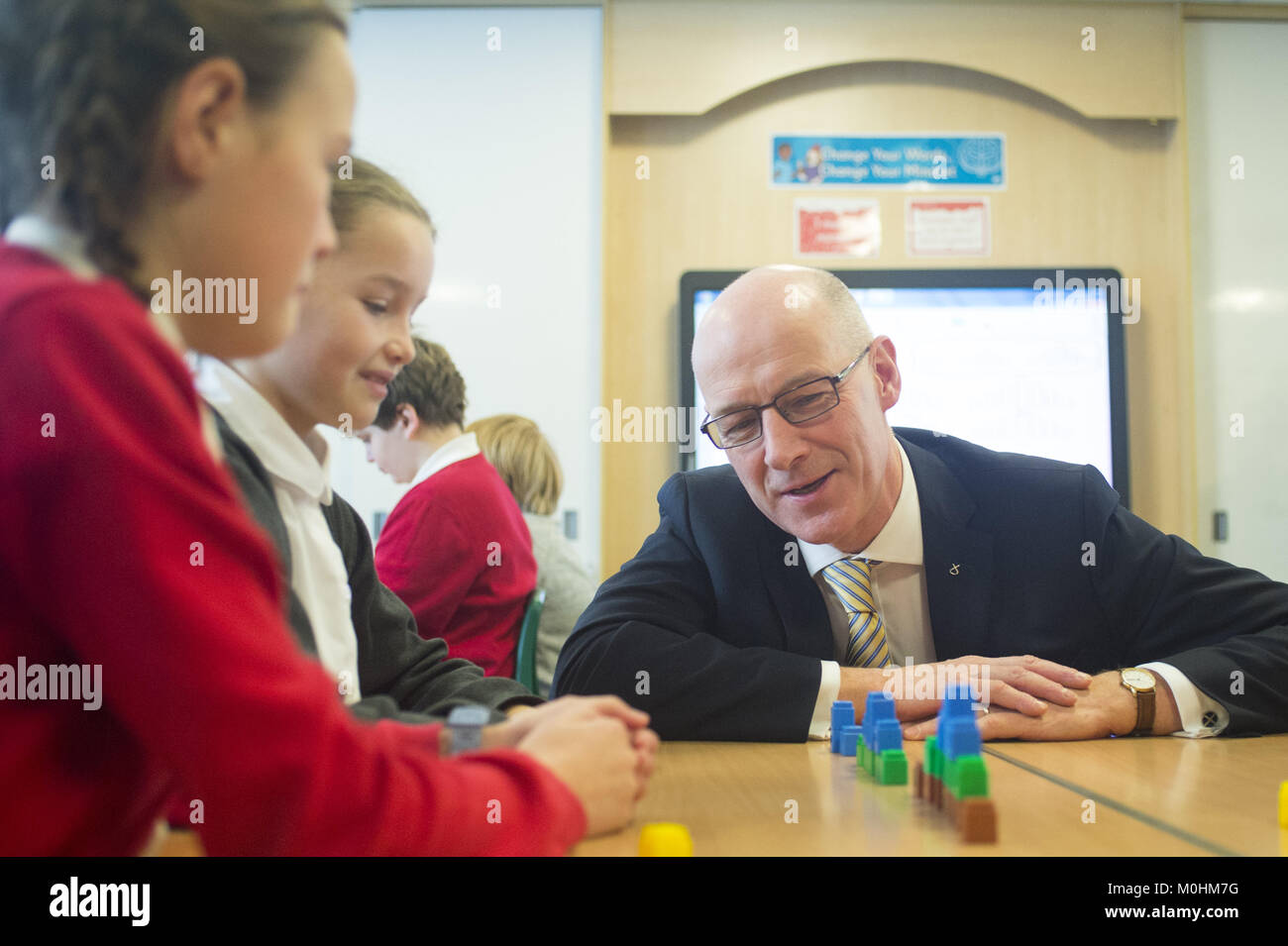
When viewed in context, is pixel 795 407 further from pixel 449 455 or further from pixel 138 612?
pixel 138 612

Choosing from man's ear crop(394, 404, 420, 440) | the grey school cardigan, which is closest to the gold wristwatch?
the grey school cardigan

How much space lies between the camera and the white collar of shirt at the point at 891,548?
1.68 meters

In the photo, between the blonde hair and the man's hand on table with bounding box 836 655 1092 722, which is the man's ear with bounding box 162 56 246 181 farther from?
the blonde hair

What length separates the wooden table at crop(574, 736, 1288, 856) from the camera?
0.79 m

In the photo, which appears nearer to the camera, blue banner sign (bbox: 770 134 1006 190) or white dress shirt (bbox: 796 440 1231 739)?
white dress shirt (bbox: 796 440 1231 739)

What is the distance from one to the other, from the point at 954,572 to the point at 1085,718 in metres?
0.34

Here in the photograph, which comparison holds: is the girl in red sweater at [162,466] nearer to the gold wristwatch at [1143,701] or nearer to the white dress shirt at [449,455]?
the gold wristwatch at [1143,701]

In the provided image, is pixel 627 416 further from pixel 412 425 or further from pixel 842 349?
pixel 842 349

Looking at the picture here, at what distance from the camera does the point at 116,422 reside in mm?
510

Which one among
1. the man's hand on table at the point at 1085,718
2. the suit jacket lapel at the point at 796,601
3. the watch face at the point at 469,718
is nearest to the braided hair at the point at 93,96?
the watch face at the point at 469,718

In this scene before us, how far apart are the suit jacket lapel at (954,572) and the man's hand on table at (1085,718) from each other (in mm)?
241

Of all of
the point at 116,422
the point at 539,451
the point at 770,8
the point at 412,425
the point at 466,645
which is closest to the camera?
the point at 116,422

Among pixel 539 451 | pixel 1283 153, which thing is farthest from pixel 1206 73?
pixel 539 451

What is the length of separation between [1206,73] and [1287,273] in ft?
2.44
